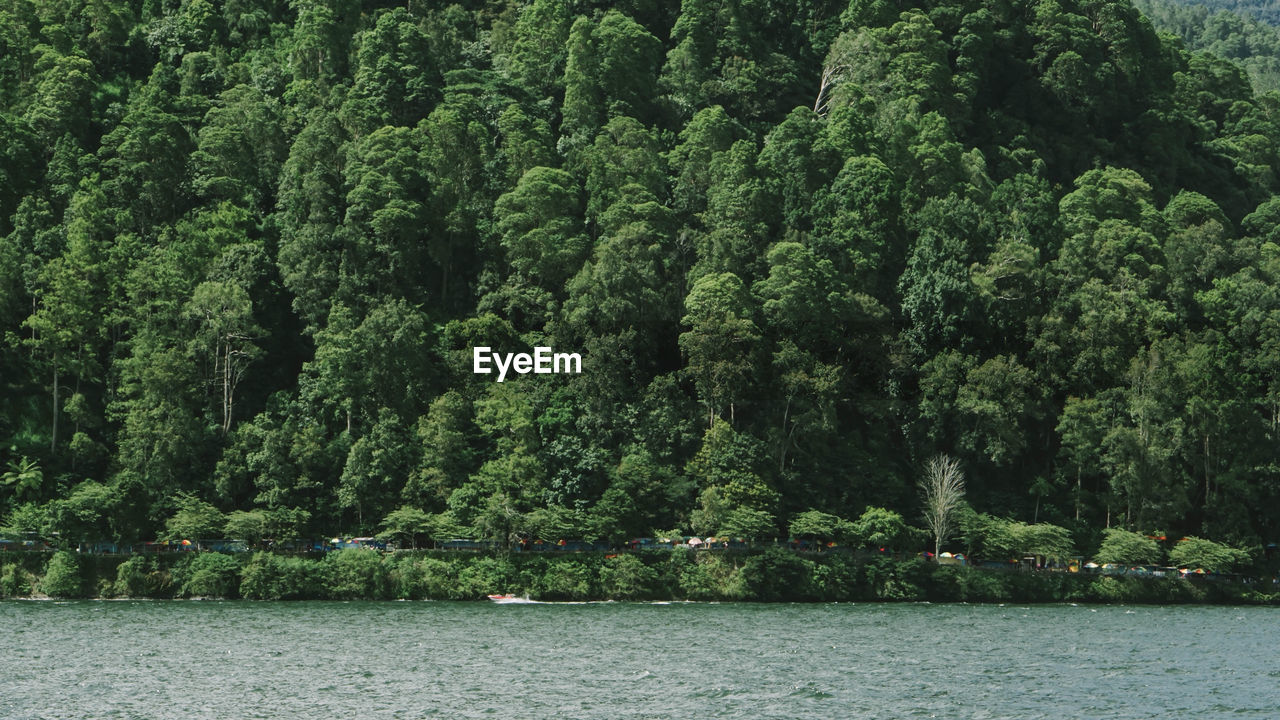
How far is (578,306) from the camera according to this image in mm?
109750

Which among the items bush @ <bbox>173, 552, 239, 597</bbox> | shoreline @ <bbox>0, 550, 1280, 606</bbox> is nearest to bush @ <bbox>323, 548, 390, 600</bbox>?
shoreline @ <bbox>0, 550, 1280, 606</bbox>

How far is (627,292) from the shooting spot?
10956cm

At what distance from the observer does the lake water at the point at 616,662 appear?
5919 centimetres

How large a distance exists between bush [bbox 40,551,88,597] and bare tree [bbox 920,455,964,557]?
50.8 m

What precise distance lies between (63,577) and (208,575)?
796cm

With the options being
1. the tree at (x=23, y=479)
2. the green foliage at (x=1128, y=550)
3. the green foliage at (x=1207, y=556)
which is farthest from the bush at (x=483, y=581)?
the green foliage at (x=1207, y=556)

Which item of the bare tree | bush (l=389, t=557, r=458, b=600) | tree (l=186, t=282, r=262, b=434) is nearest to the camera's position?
bush (l=389, t=557, r=458, b=600)

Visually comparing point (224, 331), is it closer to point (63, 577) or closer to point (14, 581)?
point (63, 577)

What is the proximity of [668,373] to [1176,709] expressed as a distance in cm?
5487

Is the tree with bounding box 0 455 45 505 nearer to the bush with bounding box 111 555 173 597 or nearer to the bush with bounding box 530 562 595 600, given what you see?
the bush with bounding box 111 555 173 597

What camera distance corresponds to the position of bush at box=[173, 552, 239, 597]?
95.8m

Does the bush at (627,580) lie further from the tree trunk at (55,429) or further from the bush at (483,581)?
the tree trunk at (55,429)

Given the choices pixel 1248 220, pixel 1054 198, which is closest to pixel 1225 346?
pixel 1054 198

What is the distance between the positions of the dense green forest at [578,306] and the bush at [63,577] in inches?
64.6
